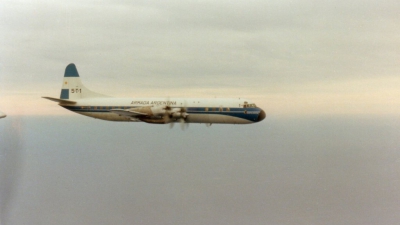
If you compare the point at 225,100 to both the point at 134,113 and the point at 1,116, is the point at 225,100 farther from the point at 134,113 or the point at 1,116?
the point at 1,116

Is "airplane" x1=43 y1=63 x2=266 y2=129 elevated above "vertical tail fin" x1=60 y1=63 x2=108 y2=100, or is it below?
below

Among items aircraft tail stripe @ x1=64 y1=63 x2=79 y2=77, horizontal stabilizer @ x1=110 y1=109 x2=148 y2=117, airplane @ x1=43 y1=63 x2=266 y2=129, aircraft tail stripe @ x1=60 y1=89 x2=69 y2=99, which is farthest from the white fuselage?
aircraft tail stripe @ x1=64 y1=63 x2=79 y2=77

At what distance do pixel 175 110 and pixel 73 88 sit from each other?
13.9m

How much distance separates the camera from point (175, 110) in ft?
121

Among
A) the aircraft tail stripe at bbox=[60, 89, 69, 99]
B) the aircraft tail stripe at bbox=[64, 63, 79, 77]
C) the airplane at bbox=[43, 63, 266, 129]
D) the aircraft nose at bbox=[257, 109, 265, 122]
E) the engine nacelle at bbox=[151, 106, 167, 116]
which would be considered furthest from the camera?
the aircraft tail stripe at bbox=[64, 63, 79, 77]

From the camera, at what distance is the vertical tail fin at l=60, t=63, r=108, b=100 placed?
1659 inches

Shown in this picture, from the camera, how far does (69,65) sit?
144 feet

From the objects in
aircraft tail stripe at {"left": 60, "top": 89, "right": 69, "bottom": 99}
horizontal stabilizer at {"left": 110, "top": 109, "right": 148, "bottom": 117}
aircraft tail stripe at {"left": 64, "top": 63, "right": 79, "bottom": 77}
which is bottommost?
horizontal stabilizer at {"left": 110, "top": 109, "right": 148, "bottom": 117}

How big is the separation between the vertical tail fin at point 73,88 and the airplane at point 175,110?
1.92 m

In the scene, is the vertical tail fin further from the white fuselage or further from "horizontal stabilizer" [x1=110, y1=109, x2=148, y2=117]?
the white fuselage

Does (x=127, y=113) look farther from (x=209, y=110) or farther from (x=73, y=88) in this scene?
(x=73, y=88)

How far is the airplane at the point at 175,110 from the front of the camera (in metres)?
36.7

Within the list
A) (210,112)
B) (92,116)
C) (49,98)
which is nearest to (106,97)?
(92,116)

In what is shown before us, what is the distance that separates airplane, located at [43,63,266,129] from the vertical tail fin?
1.92 meters
